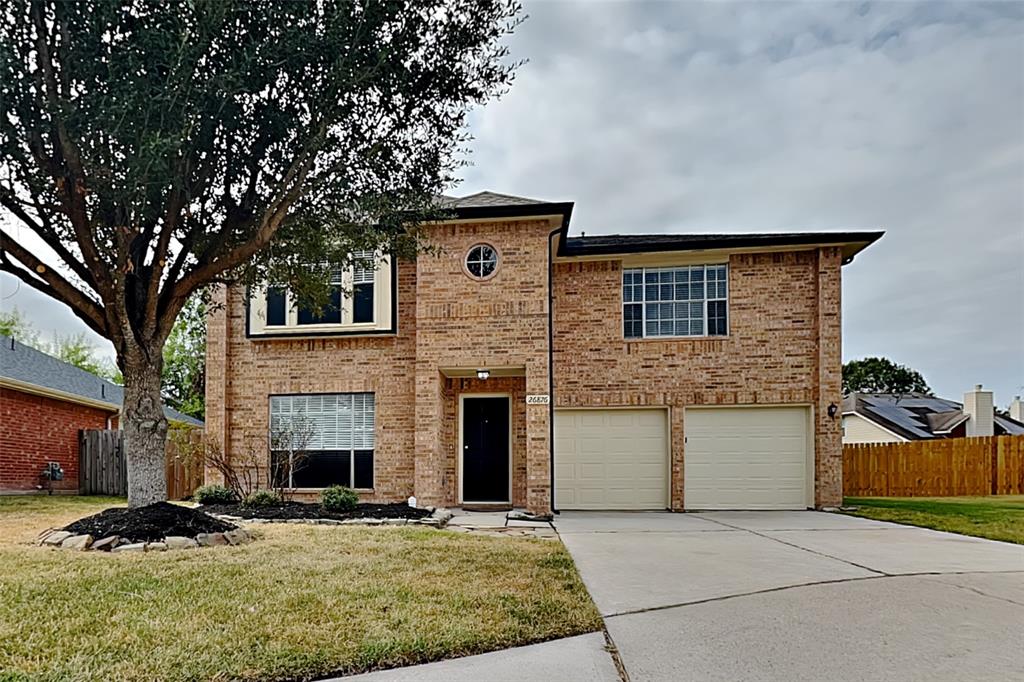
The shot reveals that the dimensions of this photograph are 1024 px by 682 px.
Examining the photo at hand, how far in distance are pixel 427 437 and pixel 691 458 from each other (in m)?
5.02

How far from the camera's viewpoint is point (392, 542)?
8.09 meters

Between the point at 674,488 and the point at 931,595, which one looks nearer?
the point at 931,595

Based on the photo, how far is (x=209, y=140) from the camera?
A: 7191 mm

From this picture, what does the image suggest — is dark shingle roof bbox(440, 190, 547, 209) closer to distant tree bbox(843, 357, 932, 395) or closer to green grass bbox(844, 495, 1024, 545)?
green grass bbox(844, 495, 1024, 545)

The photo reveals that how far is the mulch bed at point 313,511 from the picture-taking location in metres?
10.6

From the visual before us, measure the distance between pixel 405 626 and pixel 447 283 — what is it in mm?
8676

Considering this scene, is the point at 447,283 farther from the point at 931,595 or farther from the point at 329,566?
the point at 931,595

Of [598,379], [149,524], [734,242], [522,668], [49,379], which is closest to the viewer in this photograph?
[522,668]

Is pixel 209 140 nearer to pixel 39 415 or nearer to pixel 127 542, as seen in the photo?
pixel 127 542

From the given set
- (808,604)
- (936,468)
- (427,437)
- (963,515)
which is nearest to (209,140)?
(427,437)

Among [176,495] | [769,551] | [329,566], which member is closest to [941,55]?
[769,551]

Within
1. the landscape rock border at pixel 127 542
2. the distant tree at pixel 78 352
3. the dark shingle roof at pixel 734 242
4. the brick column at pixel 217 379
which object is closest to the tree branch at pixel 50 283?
the landscape rock border at pixel 127 542

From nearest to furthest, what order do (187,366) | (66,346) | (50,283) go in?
(50,283)
(187,366)
(66,346)

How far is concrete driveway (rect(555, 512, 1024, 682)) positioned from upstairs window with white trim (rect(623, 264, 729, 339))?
16.2 ft
